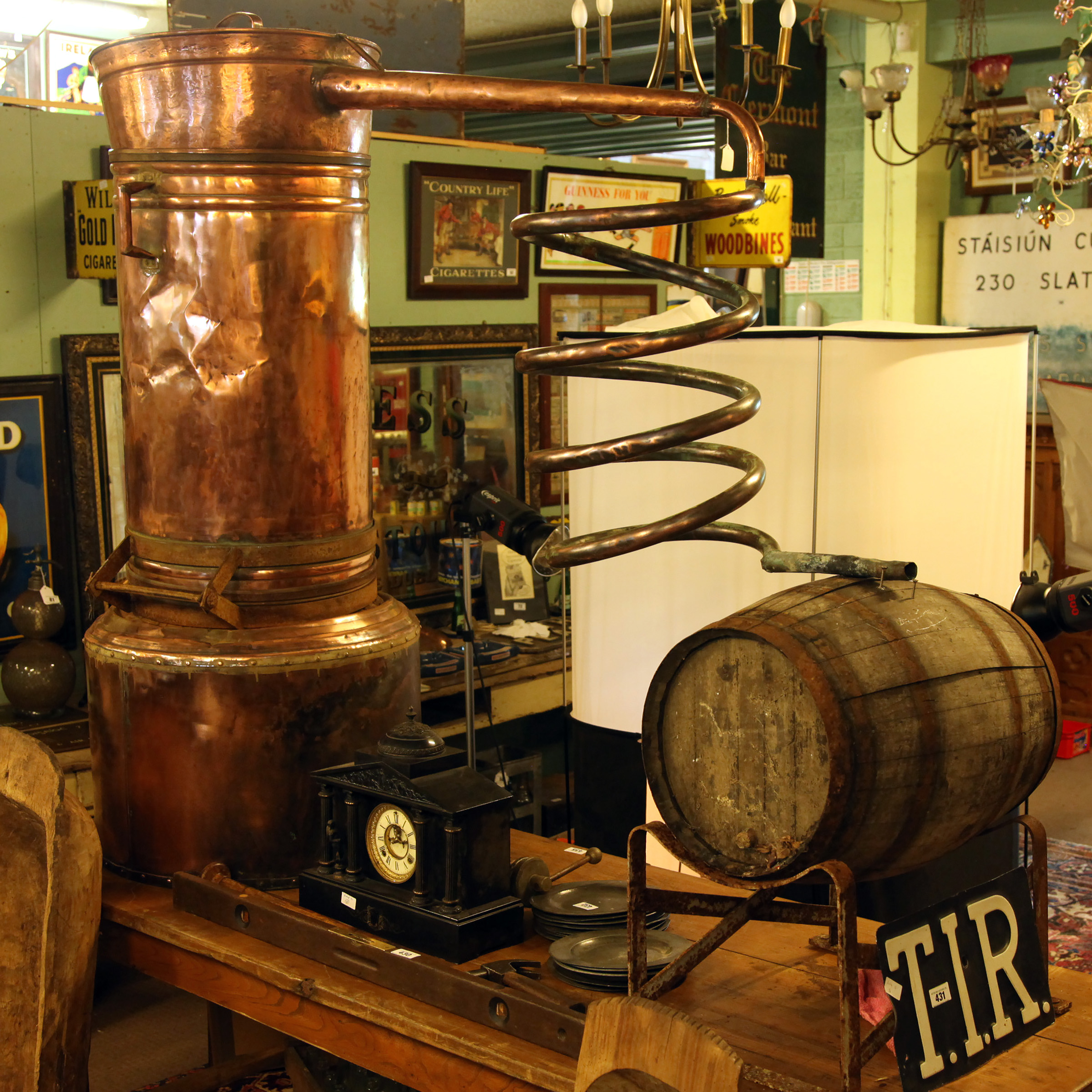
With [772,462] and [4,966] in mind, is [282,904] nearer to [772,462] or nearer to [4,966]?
[4,966]

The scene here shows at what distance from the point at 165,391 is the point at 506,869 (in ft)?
3.49

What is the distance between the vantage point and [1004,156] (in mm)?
8242

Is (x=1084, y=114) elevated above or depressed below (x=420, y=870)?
above

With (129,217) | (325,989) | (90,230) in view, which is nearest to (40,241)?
(90,230)

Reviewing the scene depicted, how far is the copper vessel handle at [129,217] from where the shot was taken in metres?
2.43

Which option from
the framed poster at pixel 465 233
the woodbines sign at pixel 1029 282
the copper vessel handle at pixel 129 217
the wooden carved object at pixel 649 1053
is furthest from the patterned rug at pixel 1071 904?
the copper vessel handle at pixel 129 217

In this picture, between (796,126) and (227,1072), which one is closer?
(227,1072)

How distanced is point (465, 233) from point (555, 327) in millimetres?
612

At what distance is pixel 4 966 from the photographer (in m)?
2.20

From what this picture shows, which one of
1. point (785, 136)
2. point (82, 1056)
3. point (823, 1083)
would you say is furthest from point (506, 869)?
point (785, 136)

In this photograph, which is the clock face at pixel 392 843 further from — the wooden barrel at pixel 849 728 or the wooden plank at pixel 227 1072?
the wooden plank at pixel 227 1072

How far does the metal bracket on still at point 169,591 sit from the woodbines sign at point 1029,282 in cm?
623

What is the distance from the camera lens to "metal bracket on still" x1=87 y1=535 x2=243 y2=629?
242cm

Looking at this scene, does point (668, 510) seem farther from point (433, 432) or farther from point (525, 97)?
point (433, 432)
